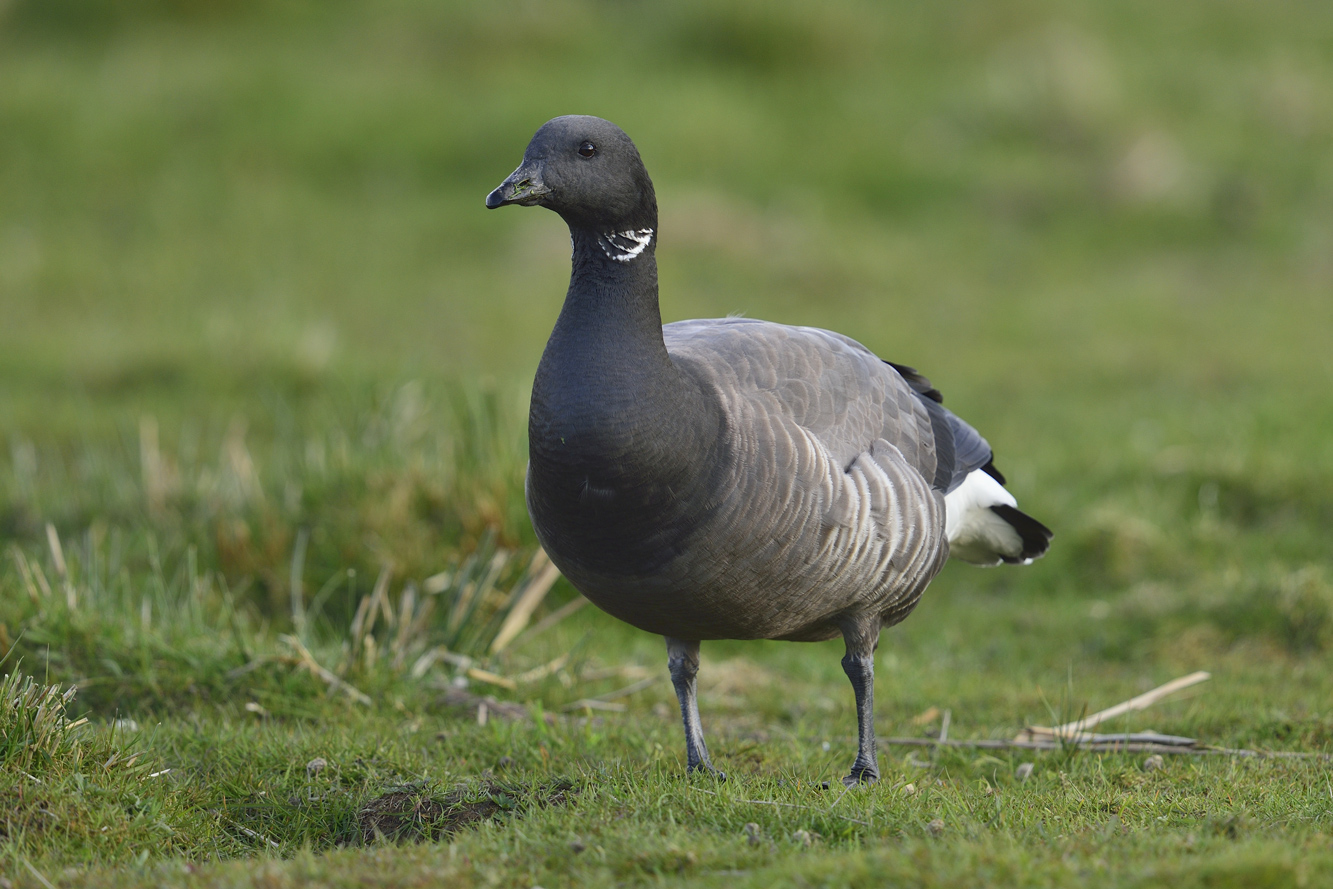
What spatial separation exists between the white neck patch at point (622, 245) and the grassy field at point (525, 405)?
66.5 inches

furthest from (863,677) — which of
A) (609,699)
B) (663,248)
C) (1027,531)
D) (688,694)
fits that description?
(663,248)

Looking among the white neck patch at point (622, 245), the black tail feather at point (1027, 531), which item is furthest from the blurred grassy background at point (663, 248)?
the white neck patch at point (622, 245)

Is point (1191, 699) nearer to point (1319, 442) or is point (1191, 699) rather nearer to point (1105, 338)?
point (1319, 442)

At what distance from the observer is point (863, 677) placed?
5020mm

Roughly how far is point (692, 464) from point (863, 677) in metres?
1.25

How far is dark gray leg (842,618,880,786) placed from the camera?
4.86 metres

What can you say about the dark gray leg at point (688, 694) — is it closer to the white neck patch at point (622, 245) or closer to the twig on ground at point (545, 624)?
the twig on ground at point (545, 624)

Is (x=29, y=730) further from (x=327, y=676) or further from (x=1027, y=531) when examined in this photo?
(x=1027, y=531)

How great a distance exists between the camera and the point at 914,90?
15.2 m

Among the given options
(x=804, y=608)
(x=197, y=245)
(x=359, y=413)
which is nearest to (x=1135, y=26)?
(x=197, y=245)

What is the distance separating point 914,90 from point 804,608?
1169 centimetres

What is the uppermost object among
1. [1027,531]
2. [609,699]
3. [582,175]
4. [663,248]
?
[582,175]

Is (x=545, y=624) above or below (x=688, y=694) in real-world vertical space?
below

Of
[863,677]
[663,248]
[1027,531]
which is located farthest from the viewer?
[663,248]
